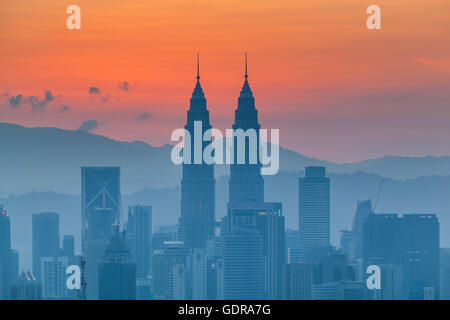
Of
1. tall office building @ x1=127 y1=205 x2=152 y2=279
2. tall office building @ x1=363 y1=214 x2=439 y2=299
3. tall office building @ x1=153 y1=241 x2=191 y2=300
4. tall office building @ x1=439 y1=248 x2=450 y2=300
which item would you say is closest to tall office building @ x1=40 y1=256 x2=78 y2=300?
tall office building @ x1=127 y1=205 x2=152 y2=279

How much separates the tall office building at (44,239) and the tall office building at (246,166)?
20.9ft

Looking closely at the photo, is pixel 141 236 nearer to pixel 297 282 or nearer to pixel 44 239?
pixel 44 239

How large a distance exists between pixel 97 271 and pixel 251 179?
22.0 ft

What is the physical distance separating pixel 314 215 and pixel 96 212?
7771 millimetres

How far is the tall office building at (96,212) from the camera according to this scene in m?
29.0

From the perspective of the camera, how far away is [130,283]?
2709 centimetres

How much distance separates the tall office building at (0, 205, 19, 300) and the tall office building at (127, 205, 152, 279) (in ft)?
14.1

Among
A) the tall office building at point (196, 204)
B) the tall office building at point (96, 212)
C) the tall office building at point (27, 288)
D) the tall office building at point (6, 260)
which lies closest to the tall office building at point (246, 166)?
the tall office building at point (196, 204)

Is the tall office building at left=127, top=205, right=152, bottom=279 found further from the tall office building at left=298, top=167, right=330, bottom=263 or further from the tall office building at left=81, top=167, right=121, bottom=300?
the tall office building at left=298, top=167, right=330, bottom=263

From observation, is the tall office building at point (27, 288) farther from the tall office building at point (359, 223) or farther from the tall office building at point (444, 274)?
the tall office building at point (444, 274)

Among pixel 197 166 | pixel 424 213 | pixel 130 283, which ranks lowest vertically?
pixel 130 283

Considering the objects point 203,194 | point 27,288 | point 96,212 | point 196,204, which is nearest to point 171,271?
point 196,204
